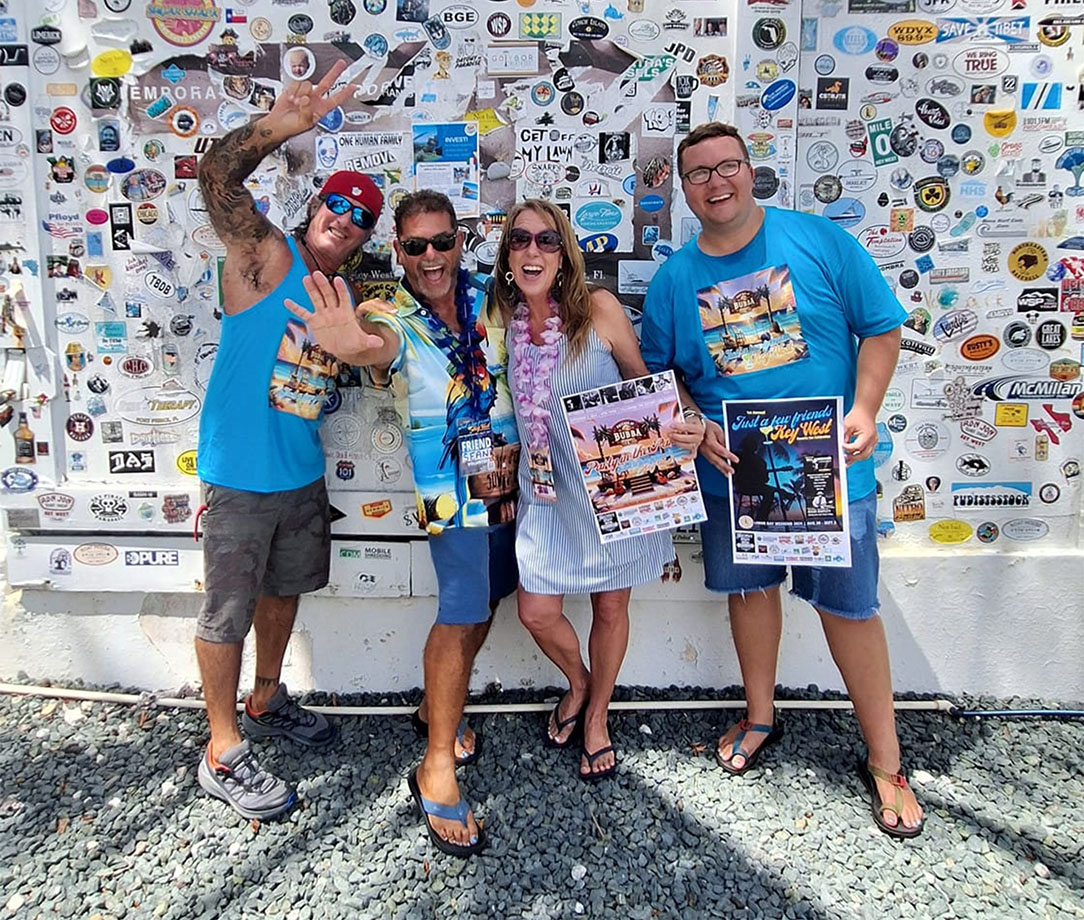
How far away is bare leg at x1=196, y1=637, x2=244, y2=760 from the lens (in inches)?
114

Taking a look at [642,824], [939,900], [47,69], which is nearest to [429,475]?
[642,824]

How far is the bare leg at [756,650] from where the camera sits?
121 inches

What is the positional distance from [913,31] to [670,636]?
2833 millimetres

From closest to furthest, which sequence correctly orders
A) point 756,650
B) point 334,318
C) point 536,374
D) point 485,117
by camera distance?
point 334,318 < point 536,374 < point 756,650 < point 485,117

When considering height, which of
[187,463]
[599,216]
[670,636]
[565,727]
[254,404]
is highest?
[599,216]

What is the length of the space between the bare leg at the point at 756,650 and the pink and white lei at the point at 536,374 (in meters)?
1.10

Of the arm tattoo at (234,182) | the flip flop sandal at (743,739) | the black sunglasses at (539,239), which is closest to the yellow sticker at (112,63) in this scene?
the arm tattoo at (234,182)

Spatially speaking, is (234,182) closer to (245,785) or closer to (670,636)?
(245,785)

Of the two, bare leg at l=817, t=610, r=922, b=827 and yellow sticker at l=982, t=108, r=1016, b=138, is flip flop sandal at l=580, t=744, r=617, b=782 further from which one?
yellow sticker at l=982, t=108, r=1016, b=138

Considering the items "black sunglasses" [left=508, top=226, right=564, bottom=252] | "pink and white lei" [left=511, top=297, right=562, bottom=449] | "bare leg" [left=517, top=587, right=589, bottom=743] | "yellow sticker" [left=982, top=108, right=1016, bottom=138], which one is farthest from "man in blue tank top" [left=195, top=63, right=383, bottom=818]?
"yellow sticker" [left=982, top=108, right=1016, bottom=138]

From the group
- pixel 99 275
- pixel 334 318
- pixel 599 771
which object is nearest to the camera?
pixel 334 318

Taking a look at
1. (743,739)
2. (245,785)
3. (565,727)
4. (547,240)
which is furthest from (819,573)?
(245,785)

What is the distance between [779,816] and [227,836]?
6.71 feet

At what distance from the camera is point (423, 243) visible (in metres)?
2.66
